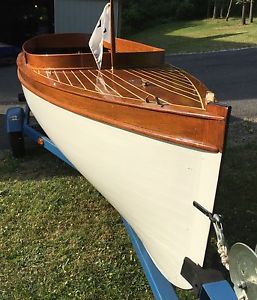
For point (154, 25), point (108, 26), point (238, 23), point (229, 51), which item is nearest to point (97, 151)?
point (108, 26)

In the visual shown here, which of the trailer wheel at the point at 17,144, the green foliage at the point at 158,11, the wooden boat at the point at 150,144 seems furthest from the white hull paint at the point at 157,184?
the green foliage at the point at 158,11

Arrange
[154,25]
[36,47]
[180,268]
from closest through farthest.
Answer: [180,268] → [36,47] → [154,25]

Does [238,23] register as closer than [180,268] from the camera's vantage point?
No

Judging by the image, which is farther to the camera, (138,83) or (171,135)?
(138,83)

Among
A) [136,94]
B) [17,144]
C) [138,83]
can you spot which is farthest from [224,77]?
[136,94]

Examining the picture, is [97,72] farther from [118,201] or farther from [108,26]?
[118,201]

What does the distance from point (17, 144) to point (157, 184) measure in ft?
10.5

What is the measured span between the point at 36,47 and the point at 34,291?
3.47 meters

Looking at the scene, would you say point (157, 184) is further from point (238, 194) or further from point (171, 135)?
point (238, 194)

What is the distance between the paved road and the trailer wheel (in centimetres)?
57

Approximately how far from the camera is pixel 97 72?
12.6 feet

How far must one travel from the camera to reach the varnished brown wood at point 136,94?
2324 mm

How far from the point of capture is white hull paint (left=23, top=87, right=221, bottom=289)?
2.39 m

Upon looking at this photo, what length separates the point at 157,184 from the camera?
8.40 ft
